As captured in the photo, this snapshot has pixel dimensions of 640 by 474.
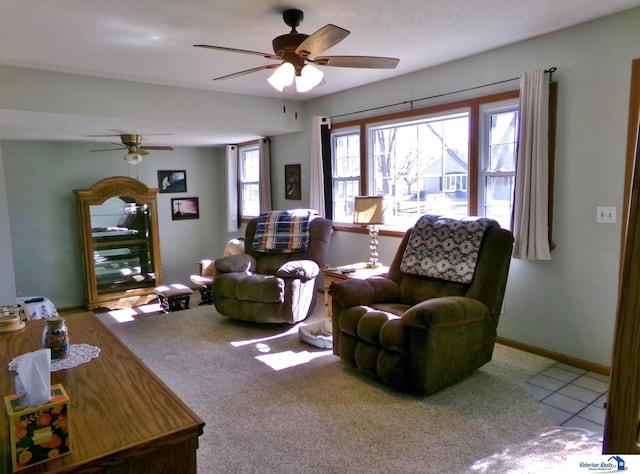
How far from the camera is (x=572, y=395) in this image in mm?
2689

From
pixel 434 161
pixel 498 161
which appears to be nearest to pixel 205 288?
pixel 434 161

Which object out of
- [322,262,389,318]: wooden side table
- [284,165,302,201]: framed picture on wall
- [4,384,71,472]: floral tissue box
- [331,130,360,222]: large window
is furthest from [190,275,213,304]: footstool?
[4,384,71,472]: floral tissue box

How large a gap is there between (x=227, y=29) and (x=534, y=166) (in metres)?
2.32

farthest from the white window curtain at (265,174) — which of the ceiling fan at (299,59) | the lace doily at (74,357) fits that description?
the lace doily at (74,357)

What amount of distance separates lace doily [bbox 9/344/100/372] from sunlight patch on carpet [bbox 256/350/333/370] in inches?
59.4

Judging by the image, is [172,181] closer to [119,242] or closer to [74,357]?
[119,242]

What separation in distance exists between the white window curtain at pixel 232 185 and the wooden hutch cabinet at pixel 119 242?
1.06 metres

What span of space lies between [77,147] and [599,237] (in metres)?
6.00

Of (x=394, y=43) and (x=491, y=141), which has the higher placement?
(x=394, y=43)

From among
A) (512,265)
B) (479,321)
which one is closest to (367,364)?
(479,321)

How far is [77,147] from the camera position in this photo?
5785 mm

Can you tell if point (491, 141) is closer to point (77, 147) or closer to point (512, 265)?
point (512, 265)

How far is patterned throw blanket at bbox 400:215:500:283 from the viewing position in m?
2.98

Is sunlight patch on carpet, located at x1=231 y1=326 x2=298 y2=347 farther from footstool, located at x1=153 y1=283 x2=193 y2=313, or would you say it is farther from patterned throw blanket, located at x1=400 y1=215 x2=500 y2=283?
footstool, located at x1=153 y1=283 x2=193 y2=313
